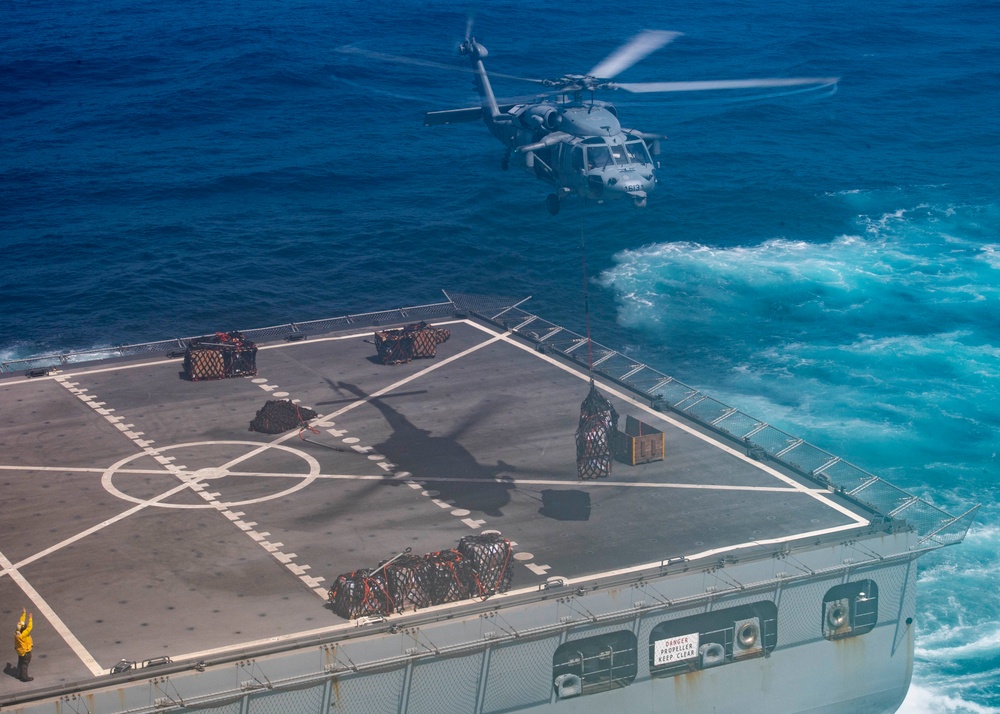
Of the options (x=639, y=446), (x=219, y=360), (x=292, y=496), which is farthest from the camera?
(x=219, y=360)

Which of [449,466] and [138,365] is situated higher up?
[138,365]

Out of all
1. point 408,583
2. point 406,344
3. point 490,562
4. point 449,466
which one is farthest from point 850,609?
point 406,344

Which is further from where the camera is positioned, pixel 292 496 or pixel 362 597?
pixel 292 496

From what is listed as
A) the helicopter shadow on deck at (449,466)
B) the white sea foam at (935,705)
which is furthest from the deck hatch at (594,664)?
the white sea foam at (935,705)

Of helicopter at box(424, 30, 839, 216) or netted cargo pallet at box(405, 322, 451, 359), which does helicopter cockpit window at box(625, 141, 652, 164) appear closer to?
helicopter at box(424, 30, 839, 216)

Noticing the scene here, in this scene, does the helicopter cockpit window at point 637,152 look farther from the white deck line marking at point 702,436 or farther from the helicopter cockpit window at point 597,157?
the white deck line marking at point 702,436

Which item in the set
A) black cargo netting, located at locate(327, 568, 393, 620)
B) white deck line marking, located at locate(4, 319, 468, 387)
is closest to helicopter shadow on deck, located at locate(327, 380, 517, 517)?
black cargo netting, located at locate(327, 568, 393, 620)

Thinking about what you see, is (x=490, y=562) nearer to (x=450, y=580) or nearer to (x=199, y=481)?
(x=450, y=580)

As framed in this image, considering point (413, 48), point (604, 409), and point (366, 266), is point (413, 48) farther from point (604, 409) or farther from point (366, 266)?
point (604, 409)
